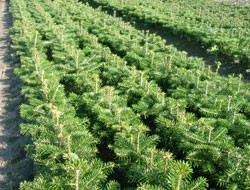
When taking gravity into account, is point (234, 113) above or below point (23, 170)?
above

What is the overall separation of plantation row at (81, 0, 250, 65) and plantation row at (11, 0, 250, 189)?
3.15 meters

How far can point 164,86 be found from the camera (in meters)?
7.40

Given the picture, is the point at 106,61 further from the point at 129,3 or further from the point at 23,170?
the point at 129,3

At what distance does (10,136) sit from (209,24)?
1047 cm

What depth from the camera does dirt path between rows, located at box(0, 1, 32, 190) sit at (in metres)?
5.27

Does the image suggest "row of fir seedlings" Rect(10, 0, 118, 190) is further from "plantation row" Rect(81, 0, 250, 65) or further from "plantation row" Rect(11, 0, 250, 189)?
"plantation row" Rect(81, 0, 250, 65)

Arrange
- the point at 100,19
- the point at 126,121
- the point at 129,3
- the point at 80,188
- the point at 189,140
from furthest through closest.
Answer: the point at 129,3 → the point at 100,19 → the point at 126,121 → the point at 189,140 → the point at 80,188

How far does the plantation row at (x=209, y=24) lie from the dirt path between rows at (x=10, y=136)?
675 centimetres

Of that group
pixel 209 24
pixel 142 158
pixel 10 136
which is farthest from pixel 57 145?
pixel 209 24

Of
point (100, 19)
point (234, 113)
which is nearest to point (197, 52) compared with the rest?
point (100, 19)

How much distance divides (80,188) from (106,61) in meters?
5.09

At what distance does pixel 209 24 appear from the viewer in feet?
44.9

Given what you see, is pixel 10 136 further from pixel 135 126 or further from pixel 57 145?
pixel 135 126

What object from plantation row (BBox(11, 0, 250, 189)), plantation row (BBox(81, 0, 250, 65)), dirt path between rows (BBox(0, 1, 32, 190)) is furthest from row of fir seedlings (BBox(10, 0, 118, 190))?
plantation row (BBox(81, 0, 250, 65))
